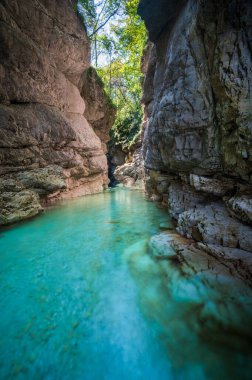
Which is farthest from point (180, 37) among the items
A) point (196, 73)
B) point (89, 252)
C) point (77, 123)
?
point (77, 123)

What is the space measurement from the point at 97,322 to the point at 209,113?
4.63m

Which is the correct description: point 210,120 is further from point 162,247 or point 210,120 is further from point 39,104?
point 39,104

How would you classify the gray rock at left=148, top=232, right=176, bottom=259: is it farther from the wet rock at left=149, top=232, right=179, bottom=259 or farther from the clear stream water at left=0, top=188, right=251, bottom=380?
the clear stream water at left=0, top=188, right=251, bottom=380

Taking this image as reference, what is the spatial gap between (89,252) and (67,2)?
12838 mm

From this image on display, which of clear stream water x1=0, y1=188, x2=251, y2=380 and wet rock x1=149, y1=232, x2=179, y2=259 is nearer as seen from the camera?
clear stream water x1=0, y1=188, x2=251, y2=380

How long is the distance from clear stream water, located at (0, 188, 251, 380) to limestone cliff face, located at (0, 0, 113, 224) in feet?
12.3

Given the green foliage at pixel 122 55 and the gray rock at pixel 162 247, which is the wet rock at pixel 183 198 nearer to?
the gray rock at pixel 162 247

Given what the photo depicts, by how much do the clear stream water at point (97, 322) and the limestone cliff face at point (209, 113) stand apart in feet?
5.36

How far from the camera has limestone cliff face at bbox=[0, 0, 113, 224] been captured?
769 centimetres

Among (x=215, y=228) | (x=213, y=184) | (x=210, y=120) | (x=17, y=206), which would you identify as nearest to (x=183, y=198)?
(x=213, y=184)

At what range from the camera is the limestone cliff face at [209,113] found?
347 centimetres

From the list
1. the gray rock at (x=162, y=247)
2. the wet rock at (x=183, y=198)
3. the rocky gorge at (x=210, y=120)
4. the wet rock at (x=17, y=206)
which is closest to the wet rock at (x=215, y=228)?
the rocky gorge at (x=210, y=120)

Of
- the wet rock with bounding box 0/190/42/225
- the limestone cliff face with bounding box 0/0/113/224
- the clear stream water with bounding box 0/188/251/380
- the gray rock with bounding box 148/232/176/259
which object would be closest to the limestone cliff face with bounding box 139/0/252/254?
the gray rock with bounding box 148/232/176/259

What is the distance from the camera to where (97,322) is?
265 centimetres
